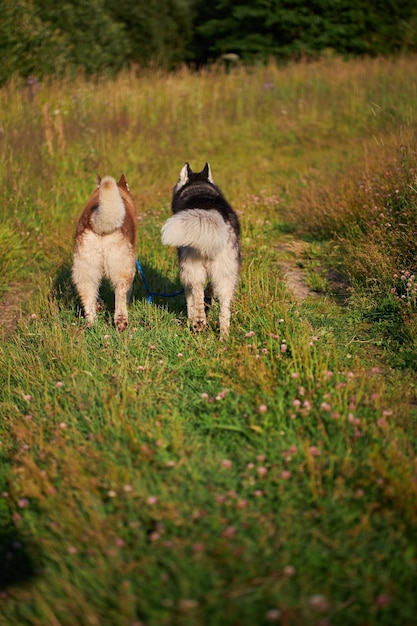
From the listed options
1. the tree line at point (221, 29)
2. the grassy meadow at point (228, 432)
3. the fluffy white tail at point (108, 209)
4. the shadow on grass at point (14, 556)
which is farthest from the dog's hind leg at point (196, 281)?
the tree line at point (221, 29)

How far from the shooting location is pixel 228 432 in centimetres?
315

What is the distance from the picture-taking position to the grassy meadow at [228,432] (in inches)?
89.4

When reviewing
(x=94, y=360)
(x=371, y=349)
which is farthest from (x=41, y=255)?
(x=371, y=349)

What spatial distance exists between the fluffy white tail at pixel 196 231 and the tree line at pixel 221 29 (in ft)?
40.8

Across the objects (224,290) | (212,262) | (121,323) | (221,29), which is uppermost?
(221,29)

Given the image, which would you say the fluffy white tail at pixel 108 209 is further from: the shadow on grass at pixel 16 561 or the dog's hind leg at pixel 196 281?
the shadow on grass at pixel 16 561

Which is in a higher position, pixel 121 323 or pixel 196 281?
pixel 196 281

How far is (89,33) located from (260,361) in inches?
771

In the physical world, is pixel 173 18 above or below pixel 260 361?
above

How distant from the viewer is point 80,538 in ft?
8.30

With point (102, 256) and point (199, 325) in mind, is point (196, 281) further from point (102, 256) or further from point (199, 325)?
point (102, 256)

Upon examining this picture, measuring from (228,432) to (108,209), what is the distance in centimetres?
190

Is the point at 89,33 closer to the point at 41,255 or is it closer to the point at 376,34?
the point at 376,34

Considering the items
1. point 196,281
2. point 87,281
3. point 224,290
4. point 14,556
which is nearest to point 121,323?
point 87,281
